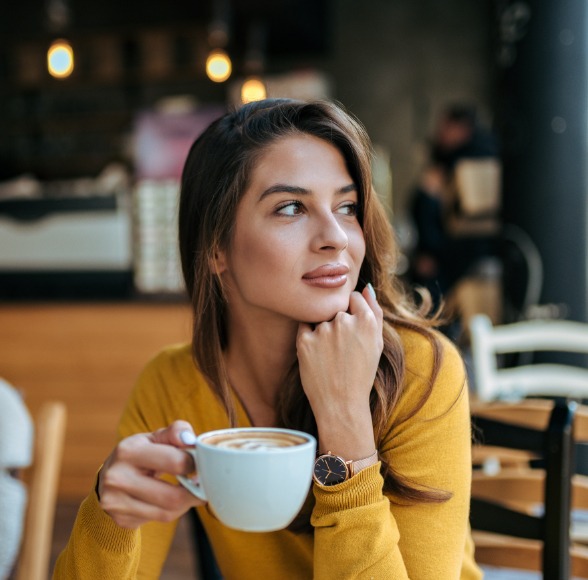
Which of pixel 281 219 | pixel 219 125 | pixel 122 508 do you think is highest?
pixel 219 125

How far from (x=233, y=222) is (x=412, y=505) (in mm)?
481

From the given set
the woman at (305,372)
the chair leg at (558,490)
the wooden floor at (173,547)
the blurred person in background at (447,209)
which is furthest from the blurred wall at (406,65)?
the chair leg at (558,490)

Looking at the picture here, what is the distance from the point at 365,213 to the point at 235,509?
63 centimetres

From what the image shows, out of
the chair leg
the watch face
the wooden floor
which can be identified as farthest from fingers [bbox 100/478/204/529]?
the wooden floor

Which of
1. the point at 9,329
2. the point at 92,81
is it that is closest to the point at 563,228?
the point at 9,329

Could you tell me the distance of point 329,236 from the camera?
1015 millimetres

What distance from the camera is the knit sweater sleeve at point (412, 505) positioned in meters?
0.87

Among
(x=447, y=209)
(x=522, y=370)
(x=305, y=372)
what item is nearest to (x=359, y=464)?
(x=305, y=372)

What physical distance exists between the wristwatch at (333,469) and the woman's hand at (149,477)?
213mm

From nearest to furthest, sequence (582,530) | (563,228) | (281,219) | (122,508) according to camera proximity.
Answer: (122,508) → (281,219) → (582,530) → (563,228)

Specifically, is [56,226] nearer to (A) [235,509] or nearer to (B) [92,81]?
(A) [235,509]

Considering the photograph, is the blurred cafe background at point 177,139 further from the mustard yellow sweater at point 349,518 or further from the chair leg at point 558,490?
the chair leg at point 558,490

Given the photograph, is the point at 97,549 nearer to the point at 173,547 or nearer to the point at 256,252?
the point at 256,252

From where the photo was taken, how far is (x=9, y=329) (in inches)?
144
